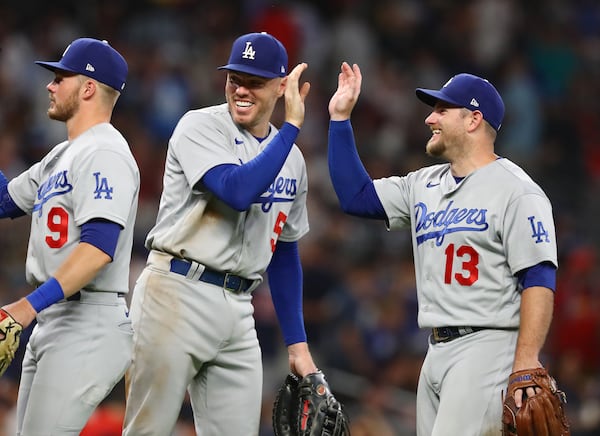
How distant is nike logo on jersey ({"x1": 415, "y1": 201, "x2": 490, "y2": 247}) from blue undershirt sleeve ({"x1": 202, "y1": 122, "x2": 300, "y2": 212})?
2.33 ft

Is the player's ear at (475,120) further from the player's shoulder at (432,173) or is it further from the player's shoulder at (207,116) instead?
the player's shoulder at (207,116)

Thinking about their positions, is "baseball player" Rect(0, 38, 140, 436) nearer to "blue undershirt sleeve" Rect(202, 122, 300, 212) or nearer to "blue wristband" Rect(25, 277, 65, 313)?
"blue wristband" Rect(25, 277, 65, 313)

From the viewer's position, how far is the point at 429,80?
38.0ft

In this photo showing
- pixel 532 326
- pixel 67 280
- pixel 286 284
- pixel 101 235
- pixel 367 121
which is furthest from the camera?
pixel 367 121

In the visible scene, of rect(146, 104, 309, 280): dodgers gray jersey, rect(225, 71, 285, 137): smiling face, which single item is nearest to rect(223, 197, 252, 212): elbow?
rect(146, 104, 309, 280): dodgers gray jersey

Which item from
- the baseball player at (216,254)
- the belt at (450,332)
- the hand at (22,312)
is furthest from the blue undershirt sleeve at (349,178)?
the hand at (22,312)

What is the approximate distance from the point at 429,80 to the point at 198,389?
7400mm

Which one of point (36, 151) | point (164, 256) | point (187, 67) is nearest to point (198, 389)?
point (164, 256)

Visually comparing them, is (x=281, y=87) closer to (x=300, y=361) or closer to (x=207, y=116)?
(x=207, y=116)

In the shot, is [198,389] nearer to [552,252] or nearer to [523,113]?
[552,252]

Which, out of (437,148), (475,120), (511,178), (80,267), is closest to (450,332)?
(511,178)

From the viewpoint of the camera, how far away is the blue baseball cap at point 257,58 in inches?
185

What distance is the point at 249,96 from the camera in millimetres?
4734

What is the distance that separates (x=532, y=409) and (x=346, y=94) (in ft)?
5.24
